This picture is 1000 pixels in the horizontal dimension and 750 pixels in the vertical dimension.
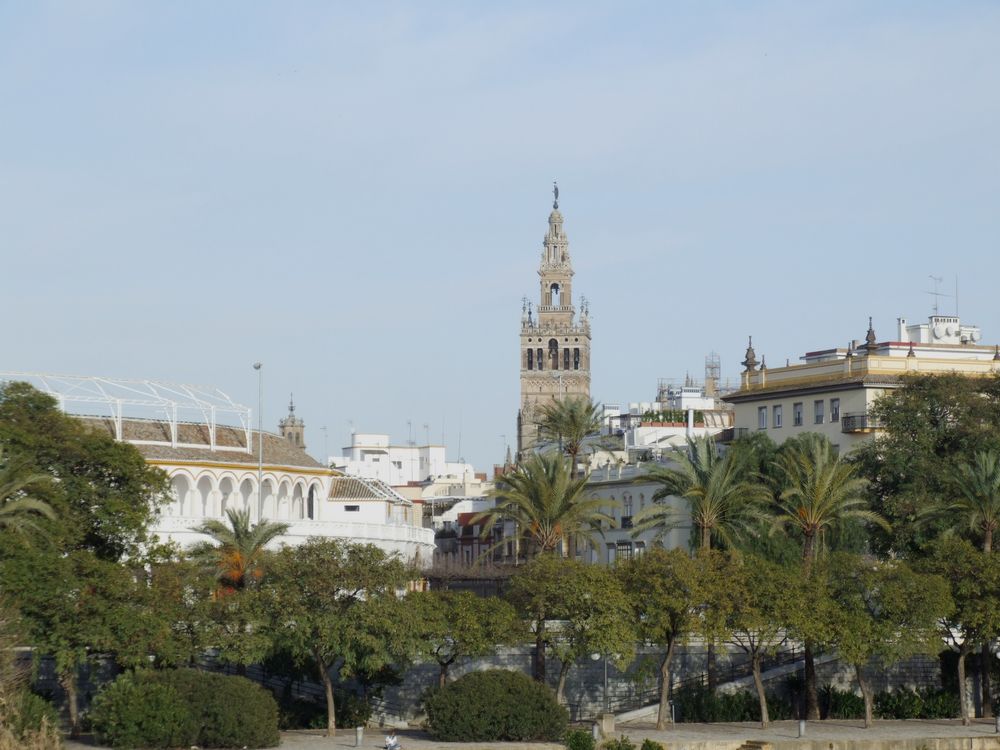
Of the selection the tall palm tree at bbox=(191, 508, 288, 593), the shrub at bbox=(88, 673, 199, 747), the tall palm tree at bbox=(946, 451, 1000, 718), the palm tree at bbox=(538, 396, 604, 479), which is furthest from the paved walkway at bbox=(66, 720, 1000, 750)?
the palm tree at bbox=(538, 396, 604, 479)

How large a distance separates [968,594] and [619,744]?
14.6m

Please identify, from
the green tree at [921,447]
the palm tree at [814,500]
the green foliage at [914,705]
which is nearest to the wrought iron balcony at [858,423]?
the green tree at [921,447]

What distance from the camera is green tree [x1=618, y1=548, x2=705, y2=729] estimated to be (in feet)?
213

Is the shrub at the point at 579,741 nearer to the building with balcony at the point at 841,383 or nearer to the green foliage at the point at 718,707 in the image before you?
the green foliage at the point at 718,707

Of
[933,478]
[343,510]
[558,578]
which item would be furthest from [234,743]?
[343,510]

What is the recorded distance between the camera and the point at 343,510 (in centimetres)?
10131

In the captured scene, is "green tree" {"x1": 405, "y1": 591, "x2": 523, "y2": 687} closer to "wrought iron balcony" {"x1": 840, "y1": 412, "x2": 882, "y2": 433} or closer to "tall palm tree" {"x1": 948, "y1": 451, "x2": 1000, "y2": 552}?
"tall palm tree" {"x1": 948, "y1": 451, "x2": 1000, "y2": 552}

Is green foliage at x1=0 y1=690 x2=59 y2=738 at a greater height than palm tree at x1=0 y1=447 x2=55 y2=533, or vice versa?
palm tree at x1=0 y1=447 x2=55 y2=533

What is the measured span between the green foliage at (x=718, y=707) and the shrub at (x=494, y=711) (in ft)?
24.3

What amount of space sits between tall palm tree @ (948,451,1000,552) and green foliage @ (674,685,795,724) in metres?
9.94

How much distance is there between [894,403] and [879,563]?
15.7 metres

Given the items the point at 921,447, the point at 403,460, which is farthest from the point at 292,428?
the point at 921,447

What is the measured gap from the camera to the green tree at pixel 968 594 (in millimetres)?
66938

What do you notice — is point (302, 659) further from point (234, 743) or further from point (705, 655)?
point (705, 655)
